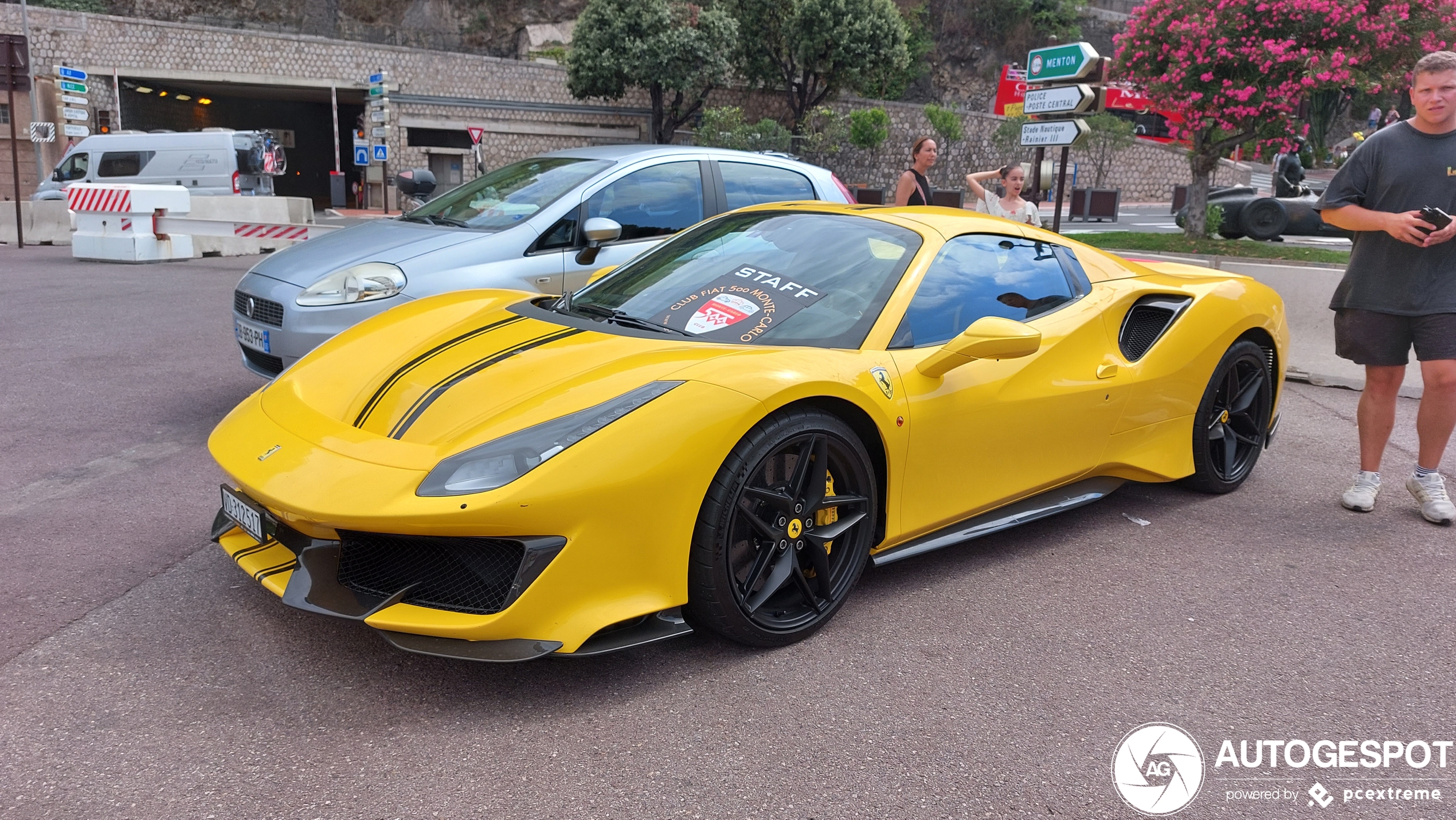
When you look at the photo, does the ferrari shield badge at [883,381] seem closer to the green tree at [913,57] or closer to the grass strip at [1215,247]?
the grass strip at [1215,247]

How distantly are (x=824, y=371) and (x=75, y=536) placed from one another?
8.96 feet

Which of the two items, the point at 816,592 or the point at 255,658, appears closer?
the point at 255,658

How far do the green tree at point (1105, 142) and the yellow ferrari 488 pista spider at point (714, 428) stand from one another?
33.2m

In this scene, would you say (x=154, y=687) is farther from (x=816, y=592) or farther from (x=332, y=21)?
(x=332, y=21)

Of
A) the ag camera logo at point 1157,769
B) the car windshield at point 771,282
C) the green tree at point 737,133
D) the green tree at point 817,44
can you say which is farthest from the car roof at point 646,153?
the green tree at point 817,44

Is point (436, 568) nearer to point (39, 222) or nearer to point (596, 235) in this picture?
point (596, 235)

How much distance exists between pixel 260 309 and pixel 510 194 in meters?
1.55

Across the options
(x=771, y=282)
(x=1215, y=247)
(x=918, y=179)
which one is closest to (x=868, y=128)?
(x=1215, y=247)

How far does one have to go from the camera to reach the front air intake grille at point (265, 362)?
507cm

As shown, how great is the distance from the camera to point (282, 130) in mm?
39750

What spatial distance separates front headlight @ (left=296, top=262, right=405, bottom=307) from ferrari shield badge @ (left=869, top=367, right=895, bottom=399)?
297cm

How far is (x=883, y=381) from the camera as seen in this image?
3047mm

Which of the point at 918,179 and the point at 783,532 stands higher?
the point at 918,179

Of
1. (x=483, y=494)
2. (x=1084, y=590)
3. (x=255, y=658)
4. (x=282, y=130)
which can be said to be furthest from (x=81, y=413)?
(x=282, y=130)
